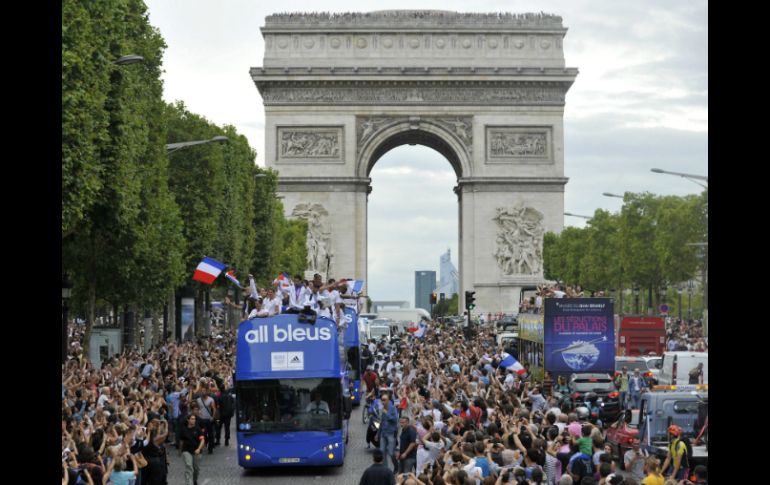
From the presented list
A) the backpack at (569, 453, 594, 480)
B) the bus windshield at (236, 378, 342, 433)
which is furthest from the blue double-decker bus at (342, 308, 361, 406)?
the backpack at (569, 453, 594, 480)

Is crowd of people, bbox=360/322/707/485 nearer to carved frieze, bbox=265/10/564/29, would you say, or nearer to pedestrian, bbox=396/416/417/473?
pedestrian, bbox=396/416/417/473

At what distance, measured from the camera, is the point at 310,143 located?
85062 mm

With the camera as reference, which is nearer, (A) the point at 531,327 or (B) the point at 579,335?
(B) the point at 579,335

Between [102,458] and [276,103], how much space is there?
2730 inches

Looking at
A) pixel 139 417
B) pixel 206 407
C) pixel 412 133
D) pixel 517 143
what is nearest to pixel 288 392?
pixel 139 417

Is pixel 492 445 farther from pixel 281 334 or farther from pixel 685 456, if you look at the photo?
pixel 281 334

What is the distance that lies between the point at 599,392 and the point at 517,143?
5526 cm

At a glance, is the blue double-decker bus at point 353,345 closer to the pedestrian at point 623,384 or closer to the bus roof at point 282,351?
the pedestrian at point 623,384

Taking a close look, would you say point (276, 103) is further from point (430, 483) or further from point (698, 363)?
point (430, 483)

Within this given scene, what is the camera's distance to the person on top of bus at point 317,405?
74.7ft

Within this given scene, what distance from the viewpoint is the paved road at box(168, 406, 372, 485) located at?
22828 millimetres

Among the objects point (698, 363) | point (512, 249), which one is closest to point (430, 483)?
point (698, 363)
